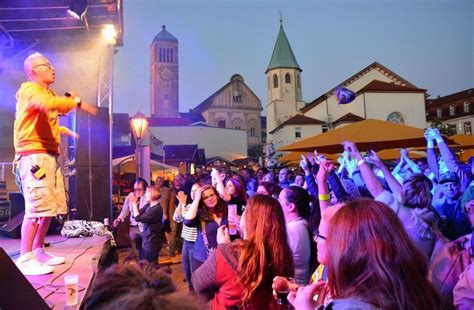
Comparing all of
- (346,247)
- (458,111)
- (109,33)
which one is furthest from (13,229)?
(458,111)

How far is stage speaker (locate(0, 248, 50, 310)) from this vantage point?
2.16m

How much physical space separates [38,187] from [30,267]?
0.78 meters

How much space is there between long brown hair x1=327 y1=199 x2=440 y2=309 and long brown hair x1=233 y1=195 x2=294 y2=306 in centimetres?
93

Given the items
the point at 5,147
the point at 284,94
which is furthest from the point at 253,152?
the point at 5,147

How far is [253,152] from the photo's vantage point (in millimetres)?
68000

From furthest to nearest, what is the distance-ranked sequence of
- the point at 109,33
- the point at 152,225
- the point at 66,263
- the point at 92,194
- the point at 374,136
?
the point at 109,33 < the point at 92,194 < the point at 374,136 < the point at 152,225 < the point at 66,263

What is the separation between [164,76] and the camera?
77.1 metres

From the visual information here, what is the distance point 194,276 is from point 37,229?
6.71 ft

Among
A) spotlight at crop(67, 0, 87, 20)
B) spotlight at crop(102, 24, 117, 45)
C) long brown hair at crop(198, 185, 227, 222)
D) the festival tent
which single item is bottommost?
long brown hair at crop(198, 185, 227, 222)

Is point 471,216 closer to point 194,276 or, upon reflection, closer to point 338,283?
point 338,283

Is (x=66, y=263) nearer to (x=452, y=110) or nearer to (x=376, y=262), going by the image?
(x=376, y=262)

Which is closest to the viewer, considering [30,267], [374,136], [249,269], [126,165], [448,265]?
[249,269]

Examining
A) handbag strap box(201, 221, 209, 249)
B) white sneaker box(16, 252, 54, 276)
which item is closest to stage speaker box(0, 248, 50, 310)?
white sneaker box(16, 252, 54, 276)

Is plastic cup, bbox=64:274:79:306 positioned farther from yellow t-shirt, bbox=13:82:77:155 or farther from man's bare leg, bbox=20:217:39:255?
yellow t-shirt, bbox=13:82:77:155
